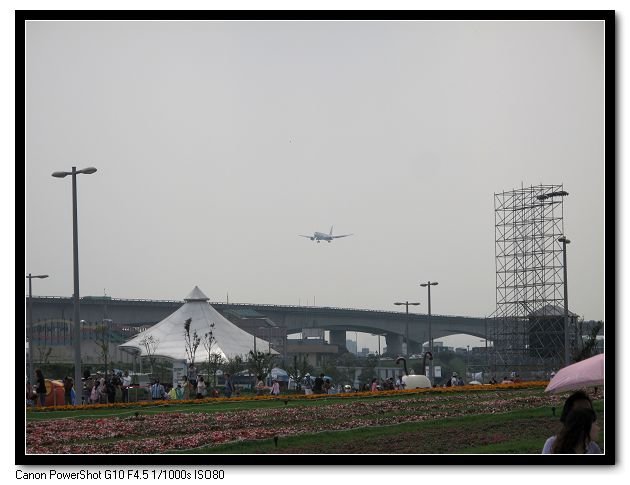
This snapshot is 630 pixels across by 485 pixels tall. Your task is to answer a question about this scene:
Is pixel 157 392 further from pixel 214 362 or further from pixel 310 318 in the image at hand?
pixel 310 318

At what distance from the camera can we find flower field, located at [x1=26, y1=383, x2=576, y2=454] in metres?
15.8

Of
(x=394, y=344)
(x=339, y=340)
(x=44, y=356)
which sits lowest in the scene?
(x=394, y=344)

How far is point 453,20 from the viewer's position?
1456 centimetres

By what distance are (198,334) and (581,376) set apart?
38.4m

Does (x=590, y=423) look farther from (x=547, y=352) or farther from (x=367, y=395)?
(x=547, y=352)

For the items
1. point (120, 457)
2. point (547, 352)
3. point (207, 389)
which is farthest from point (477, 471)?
point (547, 352)

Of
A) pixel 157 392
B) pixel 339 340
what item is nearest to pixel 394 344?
pixel 339 340

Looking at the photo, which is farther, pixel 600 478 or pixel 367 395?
pixel 367 395

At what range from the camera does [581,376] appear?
44.4 feet

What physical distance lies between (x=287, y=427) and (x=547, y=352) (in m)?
40.7

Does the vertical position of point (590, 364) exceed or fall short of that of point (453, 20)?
it falls short

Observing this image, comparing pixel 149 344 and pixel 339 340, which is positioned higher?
pixel 149 344

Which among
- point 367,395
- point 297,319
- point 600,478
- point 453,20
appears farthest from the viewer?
point 297,319

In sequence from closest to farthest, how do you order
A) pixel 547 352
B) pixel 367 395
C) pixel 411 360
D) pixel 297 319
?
pixel 367 395 < pixel 547 352 < pixel 411 360 < pixel 297 319
